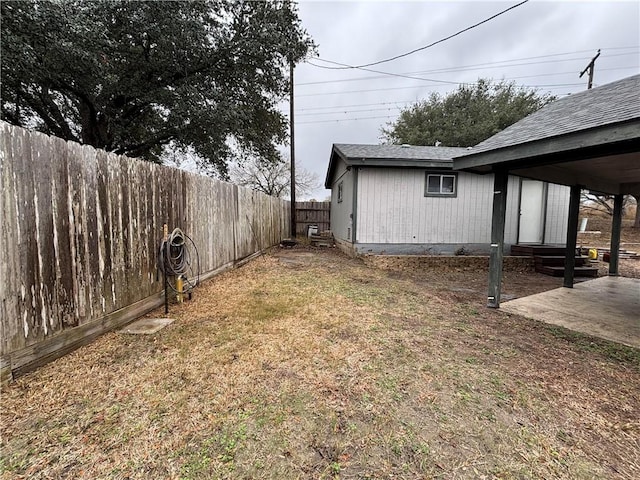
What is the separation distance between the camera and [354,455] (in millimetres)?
1502

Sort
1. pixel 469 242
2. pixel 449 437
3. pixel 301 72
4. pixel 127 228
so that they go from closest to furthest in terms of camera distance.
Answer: pixel 449 437 < pixel 127 228 < pixel 469 242 < pixel 301 72

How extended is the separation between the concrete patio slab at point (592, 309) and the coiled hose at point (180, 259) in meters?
4.65

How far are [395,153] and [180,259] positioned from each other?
6.39 metres

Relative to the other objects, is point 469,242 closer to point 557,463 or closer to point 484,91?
point 557,463

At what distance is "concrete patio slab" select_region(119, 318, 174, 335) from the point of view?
9.72 feet

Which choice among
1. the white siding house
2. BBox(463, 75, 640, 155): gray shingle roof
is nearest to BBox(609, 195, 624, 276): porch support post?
the white siding house

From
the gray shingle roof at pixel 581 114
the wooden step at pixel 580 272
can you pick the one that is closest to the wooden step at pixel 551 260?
the wooden step at pixel 580 272

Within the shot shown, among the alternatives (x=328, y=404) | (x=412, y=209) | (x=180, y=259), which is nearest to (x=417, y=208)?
(x=412, y=209)

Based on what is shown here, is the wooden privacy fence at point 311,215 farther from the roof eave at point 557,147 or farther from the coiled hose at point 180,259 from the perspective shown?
the roof eave at point 557,147

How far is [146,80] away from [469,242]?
447 inches

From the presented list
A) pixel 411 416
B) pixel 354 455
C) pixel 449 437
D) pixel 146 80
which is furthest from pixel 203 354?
pixel 146 80

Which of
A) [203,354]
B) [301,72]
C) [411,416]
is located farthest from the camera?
[301,72]

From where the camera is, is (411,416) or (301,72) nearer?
(411,416)

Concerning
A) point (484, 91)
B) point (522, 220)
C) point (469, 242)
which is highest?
point (484, 91)
